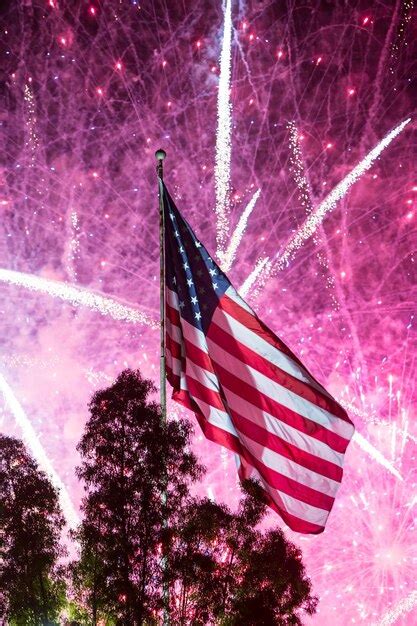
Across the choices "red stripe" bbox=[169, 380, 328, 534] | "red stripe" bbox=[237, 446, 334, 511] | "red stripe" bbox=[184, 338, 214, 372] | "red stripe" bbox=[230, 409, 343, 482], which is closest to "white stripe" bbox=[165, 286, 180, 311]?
"red stripe" bbox=[184, 338, 214, 372]

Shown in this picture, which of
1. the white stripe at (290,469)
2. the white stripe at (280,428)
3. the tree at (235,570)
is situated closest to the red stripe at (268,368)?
the white stripe at (280,428)

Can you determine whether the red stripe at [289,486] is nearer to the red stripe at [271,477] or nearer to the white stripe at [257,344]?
the red stripe at [271,477]

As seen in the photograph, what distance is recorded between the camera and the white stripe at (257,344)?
13.0m

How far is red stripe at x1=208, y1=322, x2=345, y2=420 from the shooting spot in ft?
42.0

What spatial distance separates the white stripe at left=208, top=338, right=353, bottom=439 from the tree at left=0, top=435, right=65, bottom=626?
6.72m

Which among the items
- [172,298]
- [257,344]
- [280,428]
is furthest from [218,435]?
[172,298]

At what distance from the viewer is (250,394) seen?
42.4ft

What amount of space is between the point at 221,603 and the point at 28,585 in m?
5.51

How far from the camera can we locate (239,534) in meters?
15.5

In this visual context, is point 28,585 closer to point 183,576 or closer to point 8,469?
point 8,469

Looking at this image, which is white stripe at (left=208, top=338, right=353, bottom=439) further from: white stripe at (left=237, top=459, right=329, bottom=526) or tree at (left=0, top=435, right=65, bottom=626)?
tree at (left=0, top=435, right=65, bottom=626)

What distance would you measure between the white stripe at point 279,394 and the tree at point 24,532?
265 inches

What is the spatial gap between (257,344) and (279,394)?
3.57 feet

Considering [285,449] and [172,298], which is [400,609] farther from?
[172,298]
